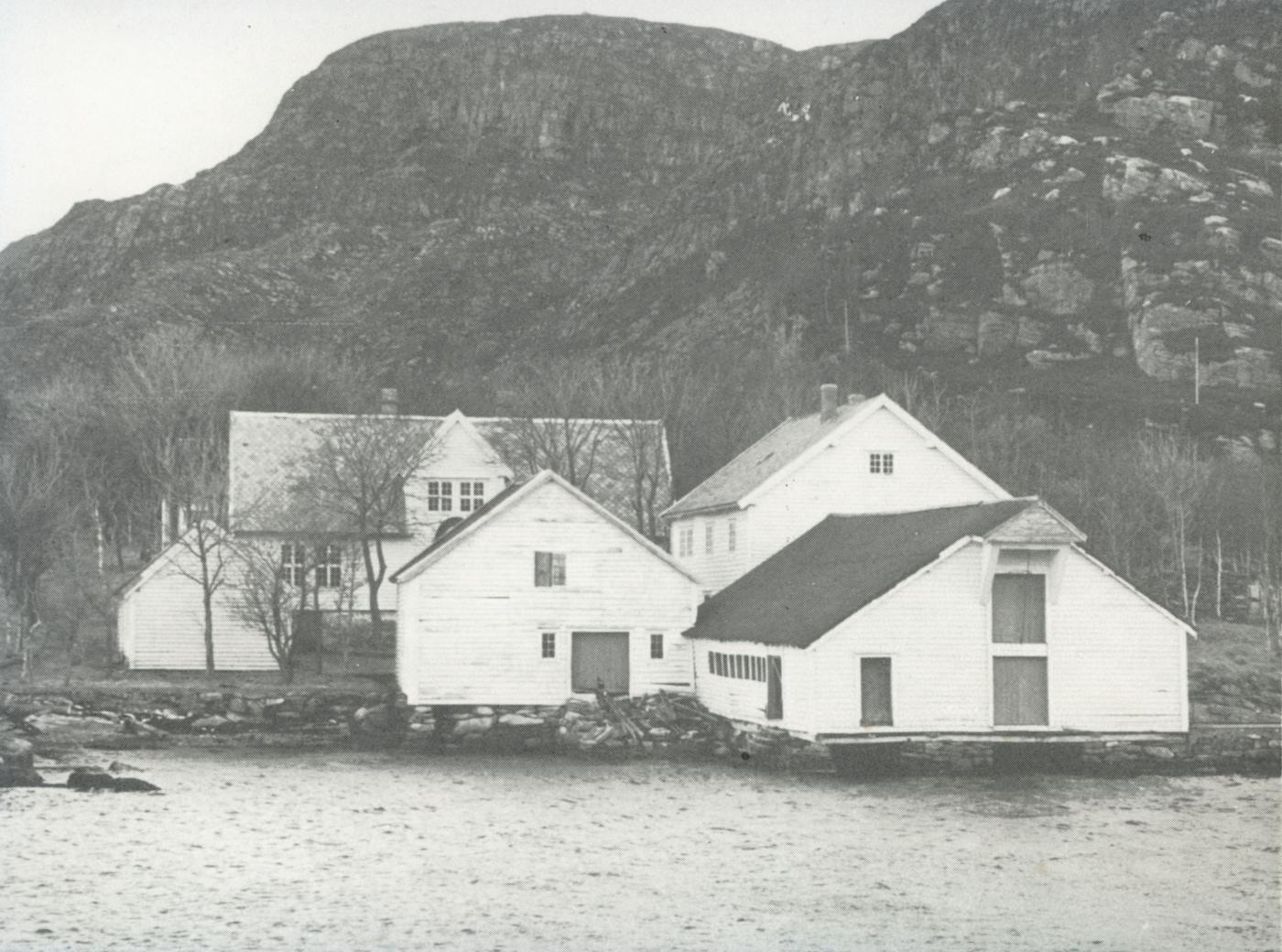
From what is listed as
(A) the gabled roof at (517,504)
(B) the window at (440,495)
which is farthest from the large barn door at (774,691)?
(B) the window at (440,495)

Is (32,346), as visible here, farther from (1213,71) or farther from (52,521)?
(1213,71)

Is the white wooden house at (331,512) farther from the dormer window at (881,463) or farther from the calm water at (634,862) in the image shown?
the calm water at (634,862)

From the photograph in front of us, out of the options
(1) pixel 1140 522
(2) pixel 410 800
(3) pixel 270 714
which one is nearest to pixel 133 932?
(2) pixel 410 800

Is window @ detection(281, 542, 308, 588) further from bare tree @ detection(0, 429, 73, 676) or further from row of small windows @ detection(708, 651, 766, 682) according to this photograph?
row of small windows @ detection(708, 651, 766, 682)

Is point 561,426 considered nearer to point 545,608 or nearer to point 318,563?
point 318,563

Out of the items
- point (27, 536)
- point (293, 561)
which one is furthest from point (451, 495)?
point (27, 536)

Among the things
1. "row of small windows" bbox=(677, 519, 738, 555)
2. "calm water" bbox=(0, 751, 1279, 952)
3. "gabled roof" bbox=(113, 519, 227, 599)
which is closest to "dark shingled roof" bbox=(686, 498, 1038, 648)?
"row of small windows" bbox=(677, 519, 738, 555)
